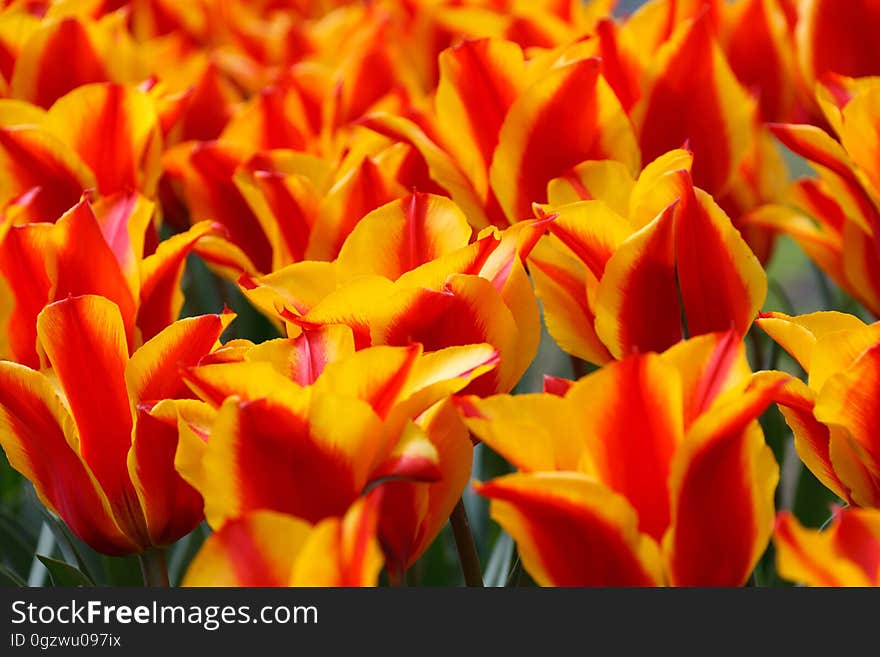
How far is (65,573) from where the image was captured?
1.92ft

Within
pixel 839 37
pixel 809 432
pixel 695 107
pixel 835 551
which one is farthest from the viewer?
pixel 839 37

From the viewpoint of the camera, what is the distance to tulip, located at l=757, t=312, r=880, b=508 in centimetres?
43

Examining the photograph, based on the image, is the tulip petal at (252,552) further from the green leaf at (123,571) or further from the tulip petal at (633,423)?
the green leaf at (123,571)

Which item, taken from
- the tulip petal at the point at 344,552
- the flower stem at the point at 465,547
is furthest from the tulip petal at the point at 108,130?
the tulip petal at the point at 344,552

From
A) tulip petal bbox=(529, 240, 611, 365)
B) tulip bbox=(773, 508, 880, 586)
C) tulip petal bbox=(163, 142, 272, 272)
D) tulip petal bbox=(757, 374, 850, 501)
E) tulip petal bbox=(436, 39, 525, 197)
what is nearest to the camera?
tulip bbox=(773, 508, 880, 586)

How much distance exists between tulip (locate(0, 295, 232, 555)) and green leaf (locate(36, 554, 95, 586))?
6 centimetres

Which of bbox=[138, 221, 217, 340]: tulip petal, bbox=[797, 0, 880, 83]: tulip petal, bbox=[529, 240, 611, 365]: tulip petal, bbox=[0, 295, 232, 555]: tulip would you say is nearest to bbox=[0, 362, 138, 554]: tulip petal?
bbox=[0, 295, 232, 555]: tulip

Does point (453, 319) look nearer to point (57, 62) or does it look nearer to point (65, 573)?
point (65, 573)

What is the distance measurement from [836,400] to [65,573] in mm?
353

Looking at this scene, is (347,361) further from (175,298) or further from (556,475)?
(175,298)

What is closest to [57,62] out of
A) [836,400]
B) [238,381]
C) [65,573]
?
[65,573]

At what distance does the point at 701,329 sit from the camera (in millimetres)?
547

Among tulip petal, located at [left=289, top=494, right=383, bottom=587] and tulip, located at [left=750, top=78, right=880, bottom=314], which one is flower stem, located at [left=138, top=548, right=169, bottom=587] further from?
tulip, located at [left=750, top=78, right=880, bottom=314]

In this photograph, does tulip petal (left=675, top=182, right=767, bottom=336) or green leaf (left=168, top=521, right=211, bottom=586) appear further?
green leaf (left=168, top=521, right=211, bottom=586)
